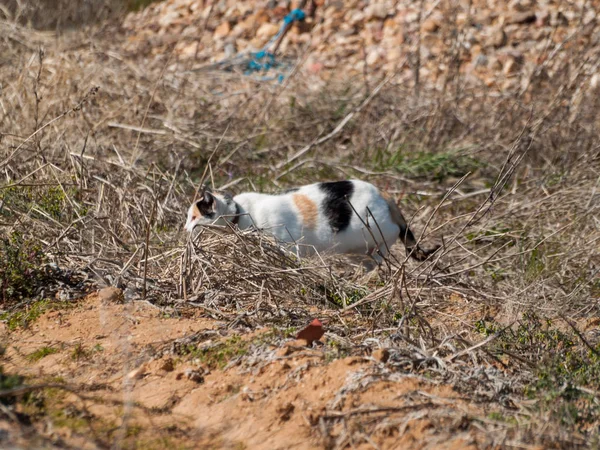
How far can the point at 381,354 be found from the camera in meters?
3.32

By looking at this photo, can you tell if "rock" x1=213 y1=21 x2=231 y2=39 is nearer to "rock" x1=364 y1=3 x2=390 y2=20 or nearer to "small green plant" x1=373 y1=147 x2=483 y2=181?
"rock" x1=364 y1=3 x2=390 y2=20

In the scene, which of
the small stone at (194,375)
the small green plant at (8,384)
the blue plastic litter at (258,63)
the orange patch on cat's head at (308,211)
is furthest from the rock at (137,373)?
the blue plastic litter at (258,63)

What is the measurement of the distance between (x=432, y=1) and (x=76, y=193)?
605cm

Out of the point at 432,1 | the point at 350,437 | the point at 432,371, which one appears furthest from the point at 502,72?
the point at 350,437

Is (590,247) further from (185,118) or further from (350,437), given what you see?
(185,118)

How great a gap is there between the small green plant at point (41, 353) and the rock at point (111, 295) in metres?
0.47

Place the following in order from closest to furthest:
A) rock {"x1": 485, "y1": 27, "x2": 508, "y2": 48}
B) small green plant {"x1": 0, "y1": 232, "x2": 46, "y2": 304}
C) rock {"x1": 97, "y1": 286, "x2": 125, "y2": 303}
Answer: rock {"x1": 97, "y1": 286, "x2": 125, "y2": 303} → small green plant {"x1": 0, "y1": 232, "x2": 46, "y2": 304} → rock {"x1": 485, "y1": 27, "x2": 508, "y2": 48}

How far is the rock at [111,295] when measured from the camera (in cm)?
413

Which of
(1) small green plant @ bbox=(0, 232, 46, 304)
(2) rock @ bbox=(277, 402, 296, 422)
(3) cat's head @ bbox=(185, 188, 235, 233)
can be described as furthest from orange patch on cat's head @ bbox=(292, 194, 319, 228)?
(2) rock @ bbox=(277, 402, 296, 422)

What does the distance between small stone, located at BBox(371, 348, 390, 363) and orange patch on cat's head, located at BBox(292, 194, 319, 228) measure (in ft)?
7.26

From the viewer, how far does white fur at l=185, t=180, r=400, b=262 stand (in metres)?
5.43

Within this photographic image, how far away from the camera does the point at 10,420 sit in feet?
9.52

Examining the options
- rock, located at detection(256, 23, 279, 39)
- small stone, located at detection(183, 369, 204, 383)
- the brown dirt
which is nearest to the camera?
the brown dirt

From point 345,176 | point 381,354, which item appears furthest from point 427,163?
point 381,354
